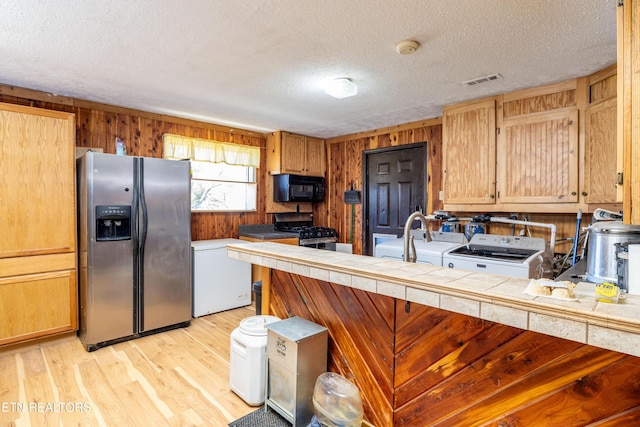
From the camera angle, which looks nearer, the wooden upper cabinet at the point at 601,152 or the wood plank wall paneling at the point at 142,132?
the wooden upper cabinet at the point at 601,152

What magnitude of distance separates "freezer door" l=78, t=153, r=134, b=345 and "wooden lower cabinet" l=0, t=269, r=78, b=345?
0.10 metres

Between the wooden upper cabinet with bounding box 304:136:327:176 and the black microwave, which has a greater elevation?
the wooden upper cabinet with bounding box 304:136:327:176

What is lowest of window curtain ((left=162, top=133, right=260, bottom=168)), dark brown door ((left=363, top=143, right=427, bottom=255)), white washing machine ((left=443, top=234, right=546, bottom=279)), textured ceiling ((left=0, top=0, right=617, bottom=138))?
white washing machine ((left=443, top=234, right=546, bottom=279))

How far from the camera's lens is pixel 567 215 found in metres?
2.89

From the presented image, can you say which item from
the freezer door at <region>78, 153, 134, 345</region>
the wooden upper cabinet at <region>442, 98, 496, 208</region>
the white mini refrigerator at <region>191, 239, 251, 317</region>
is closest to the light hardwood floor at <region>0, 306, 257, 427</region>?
the freezer door at <region>78, 153, 134, 345</region>

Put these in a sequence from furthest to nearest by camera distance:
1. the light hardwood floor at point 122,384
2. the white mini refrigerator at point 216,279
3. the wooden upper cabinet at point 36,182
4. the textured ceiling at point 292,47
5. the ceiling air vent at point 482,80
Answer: the white mini refrigerator at point 216,279 → the wooden upper cabinet at point 36,182 → the ceiling air vent at point 482,80 → the light hardwood floor at point 122,384 → the textured ceiling at point 292,47

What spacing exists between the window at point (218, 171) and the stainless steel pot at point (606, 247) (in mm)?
3817

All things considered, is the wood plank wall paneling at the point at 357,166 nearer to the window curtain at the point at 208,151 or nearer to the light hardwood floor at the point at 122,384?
the window curtain at the point at 208,151

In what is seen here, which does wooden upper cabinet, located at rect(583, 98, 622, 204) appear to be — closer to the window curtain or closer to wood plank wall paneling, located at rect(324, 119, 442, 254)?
wood plank wall paneling, located at rect(324, 119, 442, 254)

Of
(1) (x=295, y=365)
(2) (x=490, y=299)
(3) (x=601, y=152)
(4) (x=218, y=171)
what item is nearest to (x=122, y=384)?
(1) (x=295, y=365)

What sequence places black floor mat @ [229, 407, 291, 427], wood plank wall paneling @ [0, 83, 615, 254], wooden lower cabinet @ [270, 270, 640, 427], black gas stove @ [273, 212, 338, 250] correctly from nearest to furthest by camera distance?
wooden lower cabinet @ [270, 270, 640, 427] < black floor mat @ [229, 407, 291, 427] < wood plank wall paneling @ [0, 83, 615, 254] < black gas stove @ [273, 212, 338, 250]

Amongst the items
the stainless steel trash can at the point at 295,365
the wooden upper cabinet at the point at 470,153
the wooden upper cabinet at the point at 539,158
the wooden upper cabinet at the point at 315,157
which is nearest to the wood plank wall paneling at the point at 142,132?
the wooden upper cabinet at the point at 315,157

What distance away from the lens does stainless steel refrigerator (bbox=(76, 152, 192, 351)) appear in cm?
292

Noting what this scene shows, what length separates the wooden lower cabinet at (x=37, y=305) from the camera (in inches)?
108
